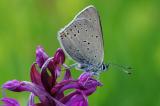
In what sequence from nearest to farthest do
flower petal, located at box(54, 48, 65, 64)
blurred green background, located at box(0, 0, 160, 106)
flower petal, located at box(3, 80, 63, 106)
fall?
flower petal, located at box(3, 80, 63, 106) → flower petal, located at box(54, 48, 65, 64) → blurred green background, located at box(0, 0, 160, 106)

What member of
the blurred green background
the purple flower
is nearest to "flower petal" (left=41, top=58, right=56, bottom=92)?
the purple flower

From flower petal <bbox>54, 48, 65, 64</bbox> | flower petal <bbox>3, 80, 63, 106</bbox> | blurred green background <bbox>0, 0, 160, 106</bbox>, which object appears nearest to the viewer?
flower petal <bbox>3, 80, 63, 106</bbox>

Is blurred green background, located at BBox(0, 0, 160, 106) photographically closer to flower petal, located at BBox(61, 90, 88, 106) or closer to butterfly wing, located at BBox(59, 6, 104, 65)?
butterfly wing, located at BBox(59, 6, 104, 65)

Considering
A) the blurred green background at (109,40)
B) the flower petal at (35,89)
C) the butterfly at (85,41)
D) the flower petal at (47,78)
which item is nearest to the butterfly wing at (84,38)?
the butterfly at (85,41)

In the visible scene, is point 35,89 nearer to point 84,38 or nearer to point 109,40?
point 84,38

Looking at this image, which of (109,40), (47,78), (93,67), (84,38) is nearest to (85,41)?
(84,38)

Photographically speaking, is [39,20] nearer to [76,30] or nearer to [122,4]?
Result: [122,4]

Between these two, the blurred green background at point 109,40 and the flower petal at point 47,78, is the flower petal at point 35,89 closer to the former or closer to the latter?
the flower petal at point 47,78
